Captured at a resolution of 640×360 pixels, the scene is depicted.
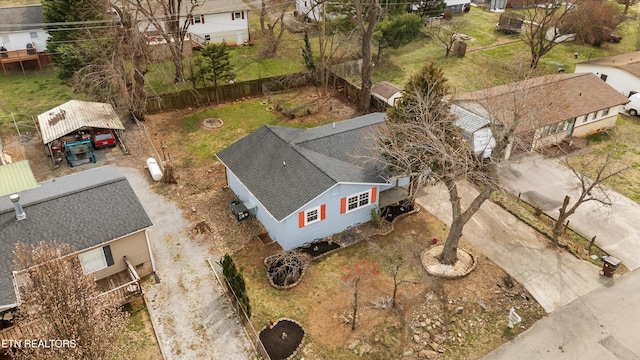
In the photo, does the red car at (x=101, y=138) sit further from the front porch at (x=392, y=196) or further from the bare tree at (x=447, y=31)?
the bare tree at (x=447, y=31)

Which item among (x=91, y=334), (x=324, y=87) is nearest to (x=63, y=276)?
(x=91, y=334)

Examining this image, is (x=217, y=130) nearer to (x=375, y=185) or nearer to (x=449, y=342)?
(x=375, y=185)

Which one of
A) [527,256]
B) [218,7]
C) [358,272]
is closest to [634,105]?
[527,256]

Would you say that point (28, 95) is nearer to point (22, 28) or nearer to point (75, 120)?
point (22, 28)

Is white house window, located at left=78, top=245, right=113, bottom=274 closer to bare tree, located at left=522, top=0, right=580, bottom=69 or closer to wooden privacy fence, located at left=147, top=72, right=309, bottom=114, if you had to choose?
wooden privacy fence, located at left=147, top=72, right=309, bottom=114

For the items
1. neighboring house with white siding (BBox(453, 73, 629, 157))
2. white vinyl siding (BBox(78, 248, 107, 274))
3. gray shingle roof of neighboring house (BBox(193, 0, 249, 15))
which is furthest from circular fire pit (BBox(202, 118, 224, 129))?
neighboring house with white siding (BBox(453, 73, 629, 157))

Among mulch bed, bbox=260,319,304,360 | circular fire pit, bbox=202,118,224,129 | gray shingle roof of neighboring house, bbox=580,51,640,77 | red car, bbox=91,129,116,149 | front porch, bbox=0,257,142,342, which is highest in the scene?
gray shingle roof of neighboring house, bbox=580,51,640,77
